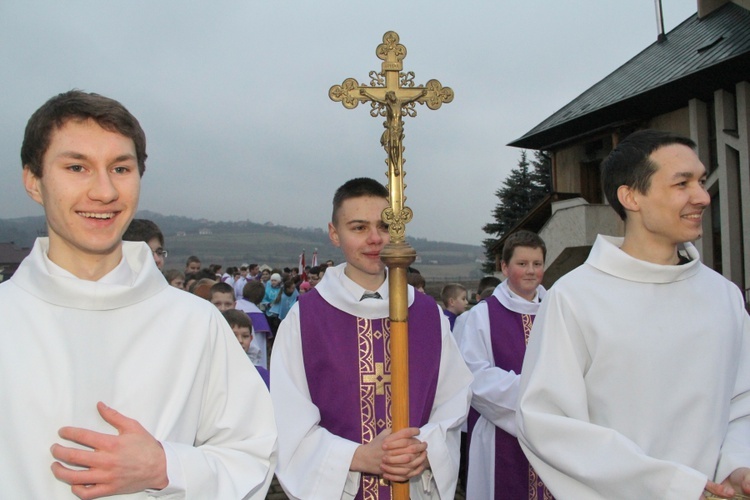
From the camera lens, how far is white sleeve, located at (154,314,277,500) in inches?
69.4

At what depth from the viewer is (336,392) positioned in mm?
3066

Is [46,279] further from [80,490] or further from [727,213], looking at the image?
[727,213]

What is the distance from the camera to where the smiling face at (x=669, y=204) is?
8.29 feet

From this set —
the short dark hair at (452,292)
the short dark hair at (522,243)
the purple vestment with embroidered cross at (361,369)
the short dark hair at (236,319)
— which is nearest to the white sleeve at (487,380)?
the short dark hair at (522,243)

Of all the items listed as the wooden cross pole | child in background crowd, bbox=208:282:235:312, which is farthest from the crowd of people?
child in background crowd, bbox=208:282:235:312

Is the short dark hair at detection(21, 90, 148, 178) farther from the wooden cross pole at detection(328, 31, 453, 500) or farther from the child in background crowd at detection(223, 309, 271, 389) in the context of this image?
the child in background crowd at detection(223, 309, 271, 389)

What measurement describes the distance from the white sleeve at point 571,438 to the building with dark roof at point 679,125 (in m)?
11.5

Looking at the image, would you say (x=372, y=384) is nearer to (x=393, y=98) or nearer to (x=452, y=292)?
(x=393, y=98)

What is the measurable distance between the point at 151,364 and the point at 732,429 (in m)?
2.18

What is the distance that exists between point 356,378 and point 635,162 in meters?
1.59

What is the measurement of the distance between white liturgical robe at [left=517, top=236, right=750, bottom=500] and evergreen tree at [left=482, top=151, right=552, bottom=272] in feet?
103

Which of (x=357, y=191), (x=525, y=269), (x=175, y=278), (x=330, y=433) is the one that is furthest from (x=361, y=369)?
(x=175, y=278)

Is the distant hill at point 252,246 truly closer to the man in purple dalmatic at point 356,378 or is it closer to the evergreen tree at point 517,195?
the evergreen tree at point 517,195

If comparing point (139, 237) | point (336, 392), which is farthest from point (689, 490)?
point (139, 237)
